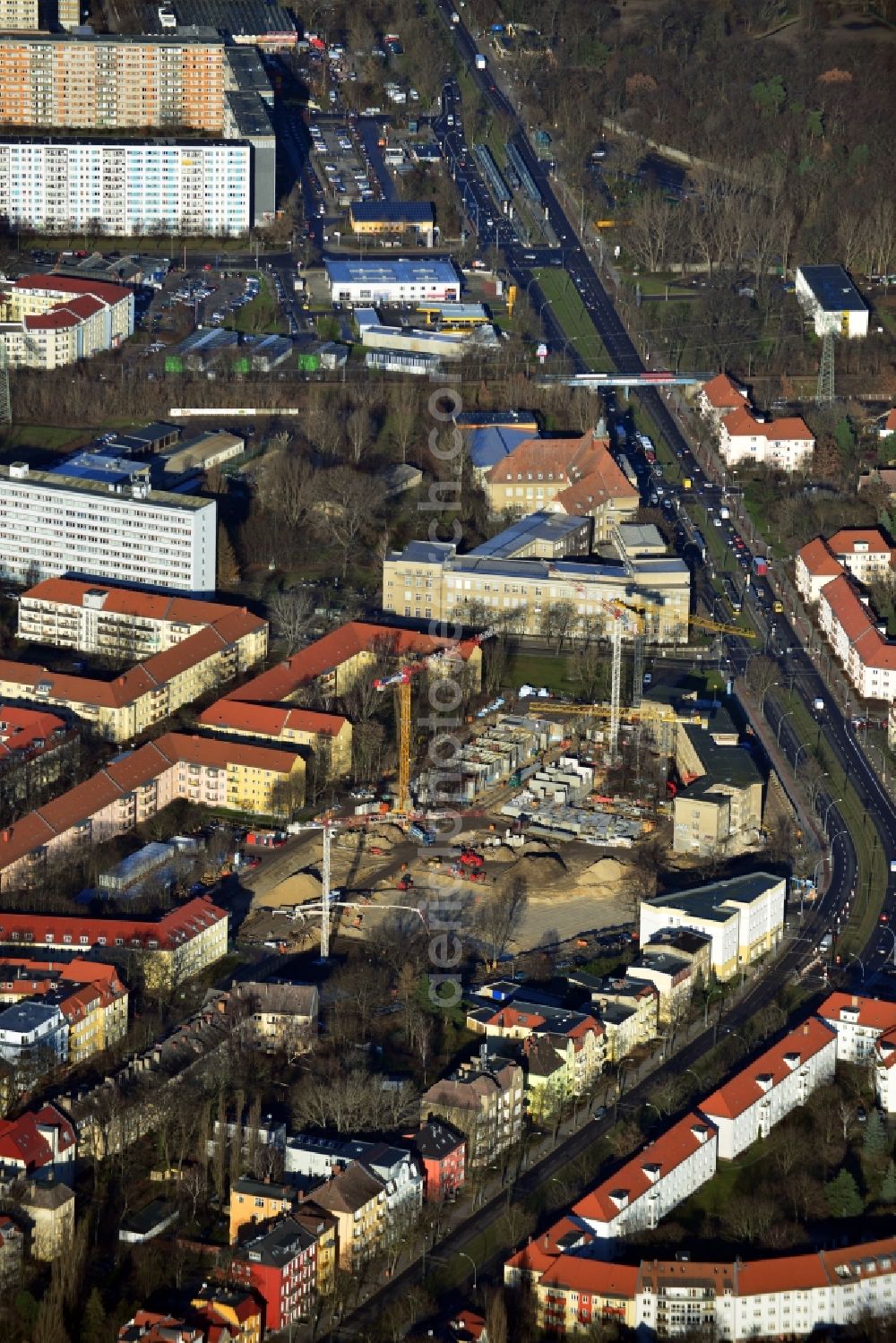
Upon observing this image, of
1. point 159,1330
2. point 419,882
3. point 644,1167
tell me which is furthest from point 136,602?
point 159,1330

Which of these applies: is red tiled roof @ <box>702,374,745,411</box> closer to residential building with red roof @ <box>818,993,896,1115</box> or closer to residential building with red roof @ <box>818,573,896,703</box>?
residential building with red roof @ <box>818,573,896,703</box>

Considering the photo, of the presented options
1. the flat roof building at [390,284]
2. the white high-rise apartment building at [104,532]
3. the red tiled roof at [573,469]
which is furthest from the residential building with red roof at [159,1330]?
the flat roof building at [390,284]

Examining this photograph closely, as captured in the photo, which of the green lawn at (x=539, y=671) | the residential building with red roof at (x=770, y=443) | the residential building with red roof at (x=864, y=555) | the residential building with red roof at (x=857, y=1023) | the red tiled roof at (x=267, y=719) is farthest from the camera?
the residential building with red roof at (x=770, y=443)

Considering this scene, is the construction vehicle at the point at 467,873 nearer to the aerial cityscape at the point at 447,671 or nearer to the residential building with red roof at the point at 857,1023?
the aerial cityscape at the point at 447,671

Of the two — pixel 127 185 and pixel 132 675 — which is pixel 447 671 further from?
pixel 127 185

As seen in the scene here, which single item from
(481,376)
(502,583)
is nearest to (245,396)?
(481,376)

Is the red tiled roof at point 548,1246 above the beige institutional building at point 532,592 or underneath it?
underneath

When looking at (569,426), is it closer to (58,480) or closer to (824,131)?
(58,480)
